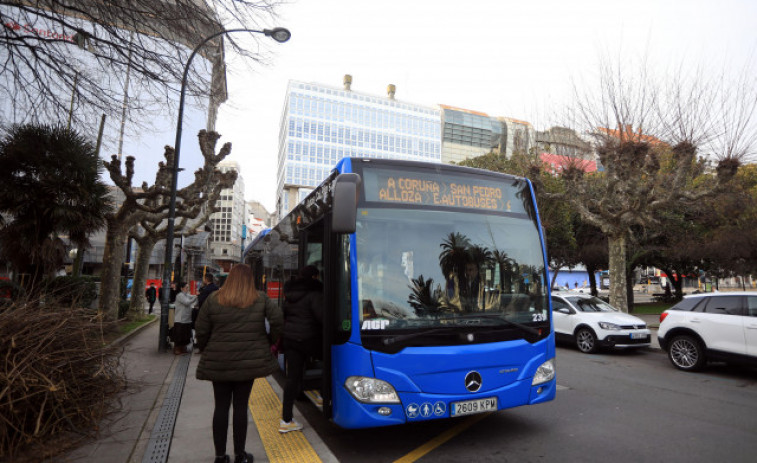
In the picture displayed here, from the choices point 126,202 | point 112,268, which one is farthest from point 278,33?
point 112,268

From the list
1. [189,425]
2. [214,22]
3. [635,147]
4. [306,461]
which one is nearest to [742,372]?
[635,147]

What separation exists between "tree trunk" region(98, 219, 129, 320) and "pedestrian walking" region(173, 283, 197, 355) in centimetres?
425

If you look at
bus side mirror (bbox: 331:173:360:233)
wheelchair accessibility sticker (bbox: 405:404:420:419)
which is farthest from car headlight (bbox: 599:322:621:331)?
bus side mirror (bbox: 331:173:360:233)

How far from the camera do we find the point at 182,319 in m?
9.98

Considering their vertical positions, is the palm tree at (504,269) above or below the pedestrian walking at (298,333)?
above

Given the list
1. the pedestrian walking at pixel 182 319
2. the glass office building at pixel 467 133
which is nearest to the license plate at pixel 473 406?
the pedestrian walking at pixel 182 319

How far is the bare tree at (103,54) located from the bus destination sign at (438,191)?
10.6ft

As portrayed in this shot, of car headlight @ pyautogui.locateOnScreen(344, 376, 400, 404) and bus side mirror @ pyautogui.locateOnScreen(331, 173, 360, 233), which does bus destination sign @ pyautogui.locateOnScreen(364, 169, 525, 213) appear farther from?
car headlight @ pyautogui.locateOnScreen(344, 376, 400, 404)

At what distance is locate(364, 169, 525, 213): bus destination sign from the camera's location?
178 inches

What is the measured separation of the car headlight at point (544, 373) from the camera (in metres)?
4.57

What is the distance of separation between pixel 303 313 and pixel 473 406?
6.36 ft

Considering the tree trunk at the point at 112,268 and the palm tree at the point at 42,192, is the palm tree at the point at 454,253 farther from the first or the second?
the tree trunk at the point at 112,268

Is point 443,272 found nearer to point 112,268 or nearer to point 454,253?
point 454,253

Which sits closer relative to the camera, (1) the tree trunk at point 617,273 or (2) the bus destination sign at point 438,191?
(2) the bus destination sign at point 438,191
